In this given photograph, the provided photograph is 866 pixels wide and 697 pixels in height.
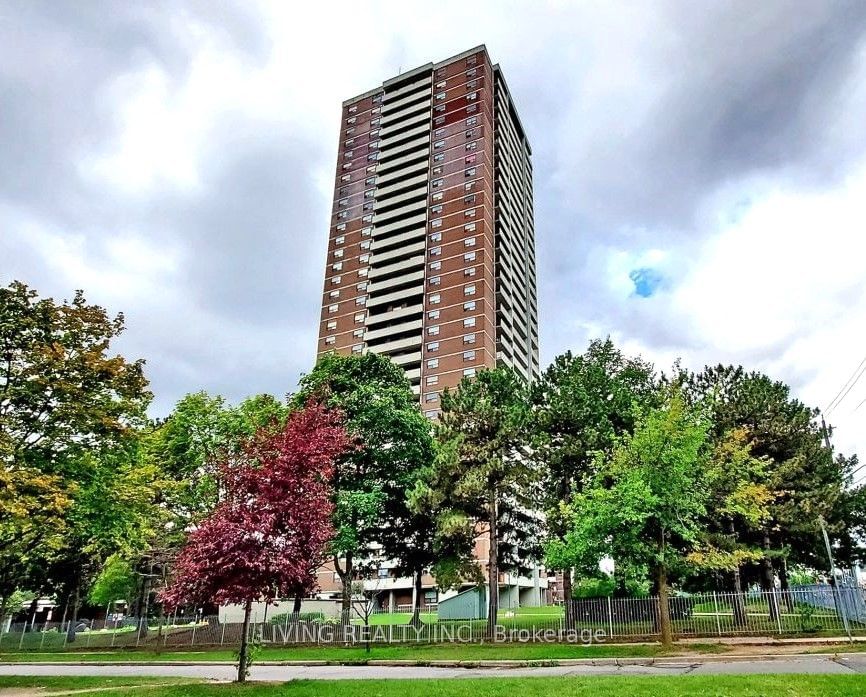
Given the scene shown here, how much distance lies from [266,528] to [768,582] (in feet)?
97.1

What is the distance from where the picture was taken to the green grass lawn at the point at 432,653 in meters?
20.4

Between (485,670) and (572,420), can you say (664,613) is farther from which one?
(572,420)

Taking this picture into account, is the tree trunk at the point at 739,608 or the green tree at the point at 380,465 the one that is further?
the green tree at the point at 380,465

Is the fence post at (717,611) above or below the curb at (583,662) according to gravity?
above

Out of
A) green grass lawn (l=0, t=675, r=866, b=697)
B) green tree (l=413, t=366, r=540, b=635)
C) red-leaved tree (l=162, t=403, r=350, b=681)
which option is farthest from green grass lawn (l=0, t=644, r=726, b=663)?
red-leaved tree (l=162, t=403, r=350, b=681)

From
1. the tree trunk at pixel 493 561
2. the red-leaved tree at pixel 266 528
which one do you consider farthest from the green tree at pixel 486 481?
the red-leaved tree at pixel 266 528

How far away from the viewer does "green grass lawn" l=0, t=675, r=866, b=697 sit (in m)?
10.9

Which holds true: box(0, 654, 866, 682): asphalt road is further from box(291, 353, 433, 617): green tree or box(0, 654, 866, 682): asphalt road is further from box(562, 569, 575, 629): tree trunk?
box(562, 569, 575, 629): tree trunk

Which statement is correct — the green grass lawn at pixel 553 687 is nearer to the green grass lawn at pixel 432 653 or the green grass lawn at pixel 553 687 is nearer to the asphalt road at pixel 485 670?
the asphalt road at pixel 485 670

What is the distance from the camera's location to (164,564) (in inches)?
1174

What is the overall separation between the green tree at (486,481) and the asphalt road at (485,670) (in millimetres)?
9975

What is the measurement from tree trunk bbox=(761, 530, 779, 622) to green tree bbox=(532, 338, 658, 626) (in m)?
8.34

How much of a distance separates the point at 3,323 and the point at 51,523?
19.1ft

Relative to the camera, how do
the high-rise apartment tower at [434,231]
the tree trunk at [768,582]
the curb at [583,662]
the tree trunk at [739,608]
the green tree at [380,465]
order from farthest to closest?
1. the high-rise apartment tower at [434,231]
2. the green tree at [380,465]
3. the tree trunk at [739,608]
4. the tree trunk at [768,582]
5. the curb at [583,662]
